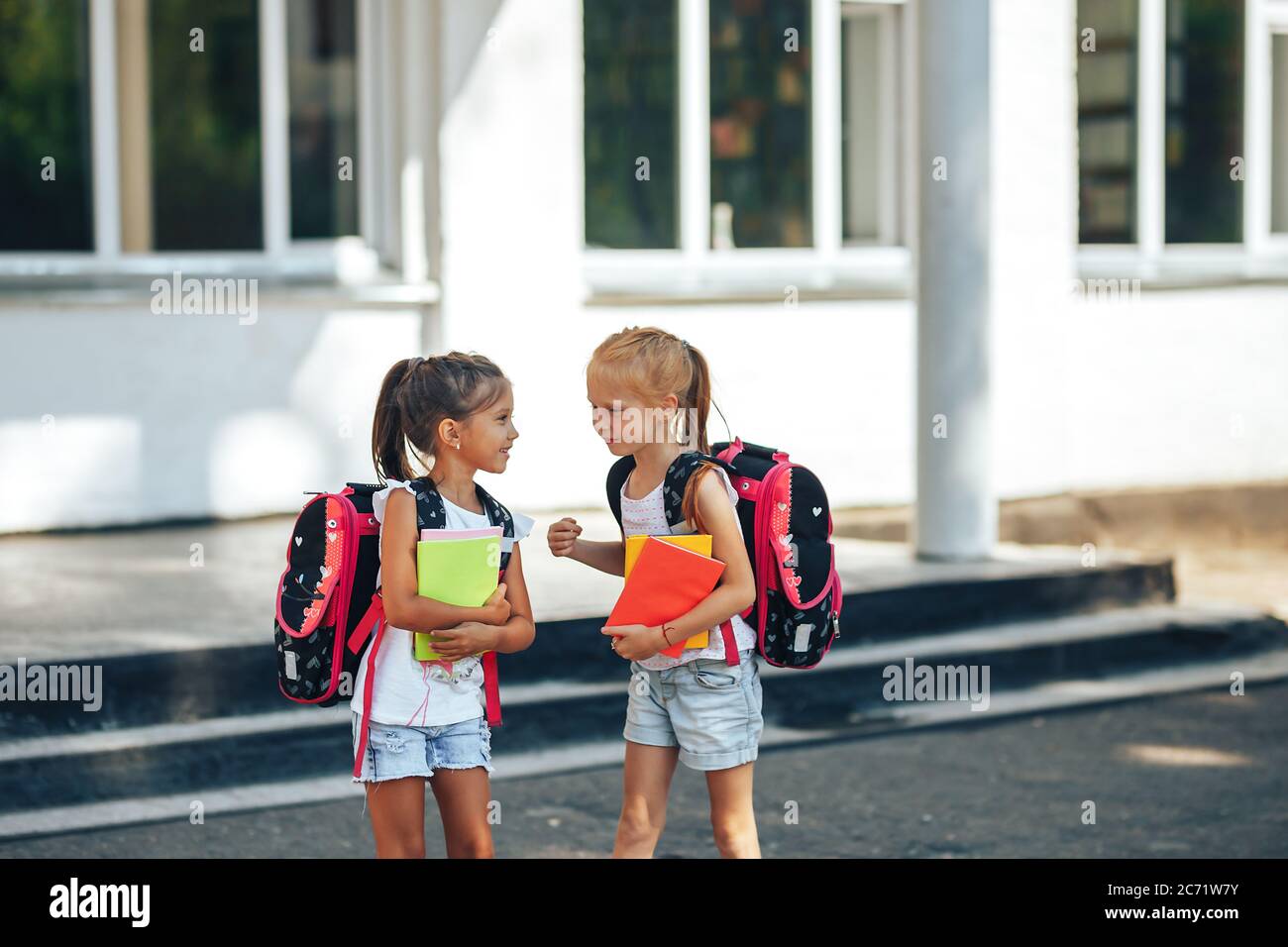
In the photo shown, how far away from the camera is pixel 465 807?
12.7ft

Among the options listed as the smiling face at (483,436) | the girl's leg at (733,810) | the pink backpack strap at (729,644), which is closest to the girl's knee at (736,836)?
the girl's leg at (733,810)

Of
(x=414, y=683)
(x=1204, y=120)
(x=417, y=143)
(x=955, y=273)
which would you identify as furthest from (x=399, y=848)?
(x=1204, y=120)

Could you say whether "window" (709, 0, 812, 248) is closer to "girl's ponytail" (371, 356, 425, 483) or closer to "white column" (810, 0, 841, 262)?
"white column" (810, 0, 841, 262)

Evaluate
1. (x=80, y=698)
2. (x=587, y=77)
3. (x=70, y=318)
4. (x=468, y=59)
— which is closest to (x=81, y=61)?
(x=70, y=318)

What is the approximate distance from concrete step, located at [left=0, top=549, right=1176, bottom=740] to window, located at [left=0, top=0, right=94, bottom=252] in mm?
3115

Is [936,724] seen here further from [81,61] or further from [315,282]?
[81,61]

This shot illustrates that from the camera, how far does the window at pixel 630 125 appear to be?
963 cm

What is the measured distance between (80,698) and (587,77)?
4.94 metres

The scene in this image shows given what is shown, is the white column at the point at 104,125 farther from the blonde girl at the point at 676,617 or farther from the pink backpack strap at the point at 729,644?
Result: the pink backpack strap at the point at 729,644

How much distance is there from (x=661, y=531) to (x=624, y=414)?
0.95ft

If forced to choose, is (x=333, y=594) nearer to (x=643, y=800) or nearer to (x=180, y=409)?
(x=643, y=800)

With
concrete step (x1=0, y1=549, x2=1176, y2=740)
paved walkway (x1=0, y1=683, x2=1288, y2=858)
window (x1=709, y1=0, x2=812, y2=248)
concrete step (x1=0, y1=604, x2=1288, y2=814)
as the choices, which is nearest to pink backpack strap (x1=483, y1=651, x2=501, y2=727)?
paved walkway (x1=0, y1=683, x2=1288, y2=858)

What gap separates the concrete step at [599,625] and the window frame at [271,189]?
2.80m

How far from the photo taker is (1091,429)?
10688mm
